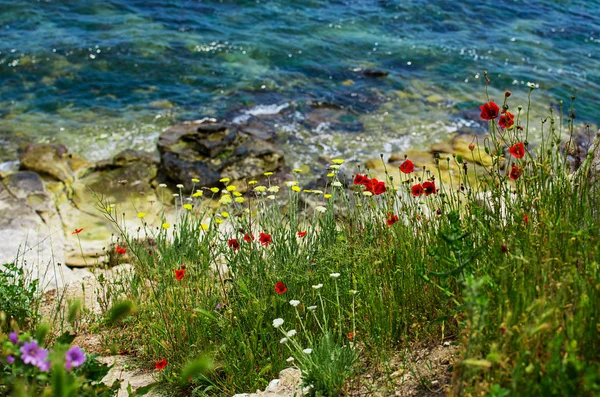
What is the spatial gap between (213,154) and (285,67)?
4.84 m

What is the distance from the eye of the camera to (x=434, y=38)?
599 inches

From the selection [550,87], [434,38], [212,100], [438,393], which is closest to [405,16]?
[434,38]

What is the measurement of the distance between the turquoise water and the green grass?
574cm

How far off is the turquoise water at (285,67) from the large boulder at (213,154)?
71cm

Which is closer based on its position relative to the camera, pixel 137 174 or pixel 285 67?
pixel 137 174

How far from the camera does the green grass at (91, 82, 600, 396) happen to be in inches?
89.5

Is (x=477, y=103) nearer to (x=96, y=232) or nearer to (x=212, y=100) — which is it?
(x=212, y=100)

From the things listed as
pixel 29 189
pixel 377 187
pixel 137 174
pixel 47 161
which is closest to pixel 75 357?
pixel 377 187

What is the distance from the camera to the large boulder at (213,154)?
8.49 meters

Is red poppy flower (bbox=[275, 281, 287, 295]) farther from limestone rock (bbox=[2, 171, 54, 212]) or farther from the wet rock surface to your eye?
limestone rock (bbox=[2, 171, 54, 212])

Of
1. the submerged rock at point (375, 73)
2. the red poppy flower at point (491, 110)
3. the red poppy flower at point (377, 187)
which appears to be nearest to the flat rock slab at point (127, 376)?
the red poppy flower at point (377, 187)

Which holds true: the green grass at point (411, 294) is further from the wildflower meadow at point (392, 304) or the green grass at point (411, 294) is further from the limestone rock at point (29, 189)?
the limestone rock at point (29, 189)

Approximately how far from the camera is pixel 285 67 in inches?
511

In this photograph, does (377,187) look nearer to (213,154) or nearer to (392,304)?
(392,304)
